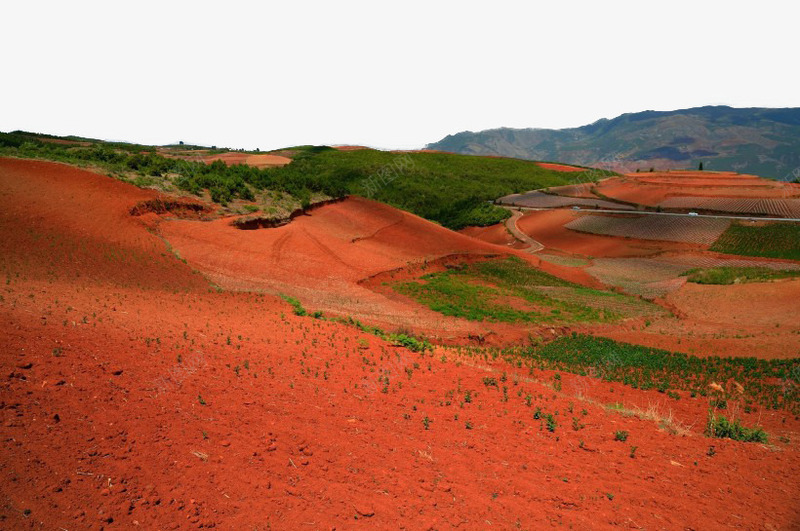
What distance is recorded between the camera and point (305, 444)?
5648 millimetres

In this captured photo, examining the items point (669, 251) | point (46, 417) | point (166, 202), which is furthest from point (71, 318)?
point (669, 251)

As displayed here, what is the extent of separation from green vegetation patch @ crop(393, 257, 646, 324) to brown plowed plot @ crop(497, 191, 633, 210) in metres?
39.5

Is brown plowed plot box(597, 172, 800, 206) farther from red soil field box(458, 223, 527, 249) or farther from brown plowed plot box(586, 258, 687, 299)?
brown plowed plot box(586, 258, 687, 299)

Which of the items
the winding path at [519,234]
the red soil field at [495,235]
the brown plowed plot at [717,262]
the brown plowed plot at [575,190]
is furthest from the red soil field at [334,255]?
the brown plowed plot at [575,190]

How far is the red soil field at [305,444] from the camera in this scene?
4410mm

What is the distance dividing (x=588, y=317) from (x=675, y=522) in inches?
717

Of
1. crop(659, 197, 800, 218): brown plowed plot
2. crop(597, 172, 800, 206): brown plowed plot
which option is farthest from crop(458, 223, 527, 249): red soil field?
crop(597, 172, 800, 206): brown plowed plot

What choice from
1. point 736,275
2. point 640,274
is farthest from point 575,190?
point 736,275

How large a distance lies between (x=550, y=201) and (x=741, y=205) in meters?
26.3

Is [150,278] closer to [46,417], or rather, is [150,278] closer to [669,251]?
[46,417]

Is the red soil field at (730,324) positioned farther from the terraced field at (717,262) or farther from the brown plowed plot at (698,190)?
the brown plowed plot at (698,190)

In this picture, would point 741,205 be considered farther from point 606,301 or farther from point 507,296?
point 507,296

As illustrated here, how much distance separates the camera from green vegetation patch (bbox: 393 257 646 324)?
68.9 feet

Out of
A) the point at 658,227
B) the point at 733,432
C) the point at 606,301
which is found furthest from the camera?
the point at 658,227
